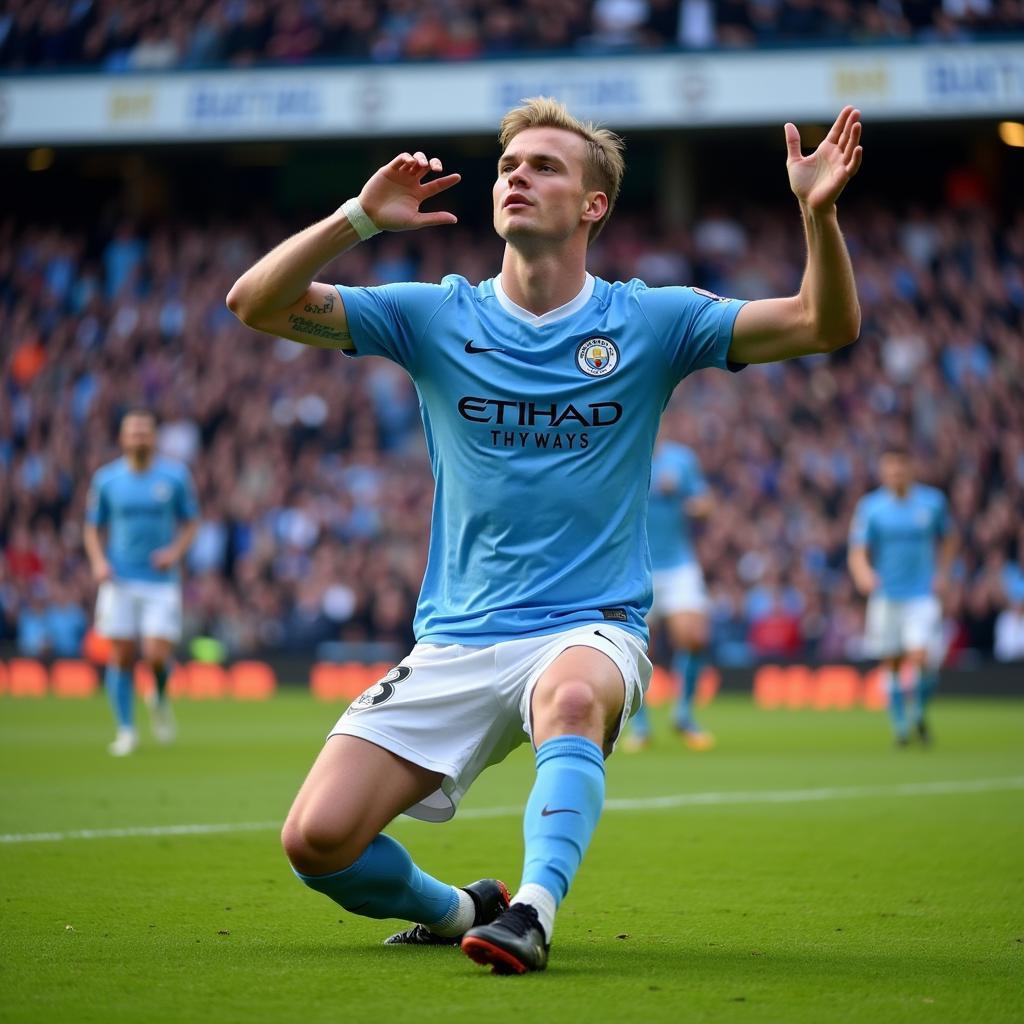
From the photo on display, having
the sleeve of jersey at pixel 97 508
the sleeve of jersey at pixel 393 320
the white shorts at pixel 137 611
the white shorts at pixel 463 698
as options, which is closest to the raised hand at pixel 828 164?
the sleeve of jersey at pixel 393 320

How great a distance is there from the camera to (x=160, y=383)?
90.7 feet

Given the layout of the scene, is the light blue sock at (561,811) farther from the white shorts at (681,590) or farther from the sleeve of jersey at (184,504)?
the sleeve of jersey at (184,504)

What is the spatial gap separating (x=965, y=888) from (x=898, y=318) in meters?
18.7

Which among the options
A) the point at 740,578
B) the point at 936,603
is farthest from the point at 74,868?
the point at 740,578

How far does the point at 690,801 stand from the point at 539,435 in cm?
508

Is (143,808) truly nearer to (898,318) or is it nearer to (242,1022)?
(242,1022)

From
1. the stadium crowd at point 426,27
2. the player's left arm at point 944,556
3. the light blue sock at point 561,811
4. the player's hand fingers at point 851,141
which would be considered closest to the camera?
the light blue sock at point 561,811

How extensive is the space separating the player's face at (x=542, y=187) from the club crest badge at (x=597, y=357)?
0.32 meters

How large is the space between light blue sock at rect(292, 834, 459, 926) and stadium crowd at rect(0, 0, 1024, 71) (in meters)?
22.4

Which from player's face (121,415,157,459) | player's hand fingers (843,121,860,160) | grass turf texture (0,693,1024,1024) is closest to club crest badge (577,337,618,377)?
player's hand fingers (843,121,860,160)

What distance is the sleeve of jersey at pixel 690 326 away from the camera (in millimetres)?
5078

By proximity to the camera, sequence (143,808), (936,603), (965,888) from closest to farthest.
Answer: (965,888)
(143,808)
(936,603)

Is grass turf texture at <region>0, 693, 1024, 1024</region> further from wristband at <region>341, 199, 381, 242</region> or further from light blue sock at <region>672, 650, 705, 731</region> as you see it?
light blue sock at <region>672, 650, 705, 731</region>

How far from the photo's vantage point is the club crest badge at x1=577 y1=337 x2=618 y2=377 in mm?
5102
